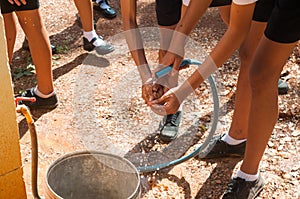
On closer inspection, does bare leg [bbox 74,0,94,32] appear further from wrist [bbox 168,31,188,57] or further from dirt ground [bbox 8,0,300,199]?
wrist [bbox 168,31,188,57]

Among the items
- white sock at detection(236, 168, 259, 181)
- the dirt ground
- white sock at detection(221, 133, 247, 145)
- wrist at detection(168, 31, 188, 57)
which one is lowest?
the dirt ground

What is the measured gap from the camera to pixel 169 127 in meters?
3.39

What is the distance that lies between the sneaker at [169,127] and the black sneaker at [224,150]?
1.00 feet

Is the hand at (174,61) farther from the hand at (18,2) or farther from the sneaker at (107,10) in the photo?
the sneaker at (107,10)

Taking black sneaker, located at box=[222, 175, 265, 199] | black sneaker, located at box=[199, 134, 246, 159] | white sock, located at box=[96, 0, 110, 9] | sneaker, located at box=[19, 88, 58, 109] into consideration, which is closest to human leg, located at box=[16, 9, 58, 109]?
sneaker, located at box=[19, 88, 58, 109]

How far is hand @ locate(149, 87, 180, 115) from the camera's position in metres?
2.41

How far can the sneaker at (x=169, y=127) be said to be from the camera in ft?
11.0

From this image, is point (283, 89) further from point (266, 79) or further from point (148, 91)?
point (148, 91)

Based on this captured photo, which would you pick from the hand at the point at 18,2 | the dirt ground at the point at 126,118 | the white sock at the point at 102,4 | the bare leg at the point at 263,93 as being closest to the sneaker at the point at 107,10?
the white sock at the point at 102,4

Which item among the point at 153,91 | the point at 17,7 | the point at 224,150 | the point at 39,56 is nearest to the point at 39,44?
the point at 39,56

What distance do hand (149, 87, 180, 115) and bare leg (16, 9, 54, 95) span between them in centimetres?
123

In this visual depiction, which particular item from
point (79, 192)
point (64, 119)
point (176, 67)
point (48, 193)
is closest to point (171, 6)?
point (176, 67)

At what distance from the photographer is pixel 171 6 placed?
3.24 metres

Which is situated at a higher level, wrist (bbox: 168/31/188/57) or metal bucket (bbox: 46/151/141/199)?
wrist (bbox: 168/31/188/57)
